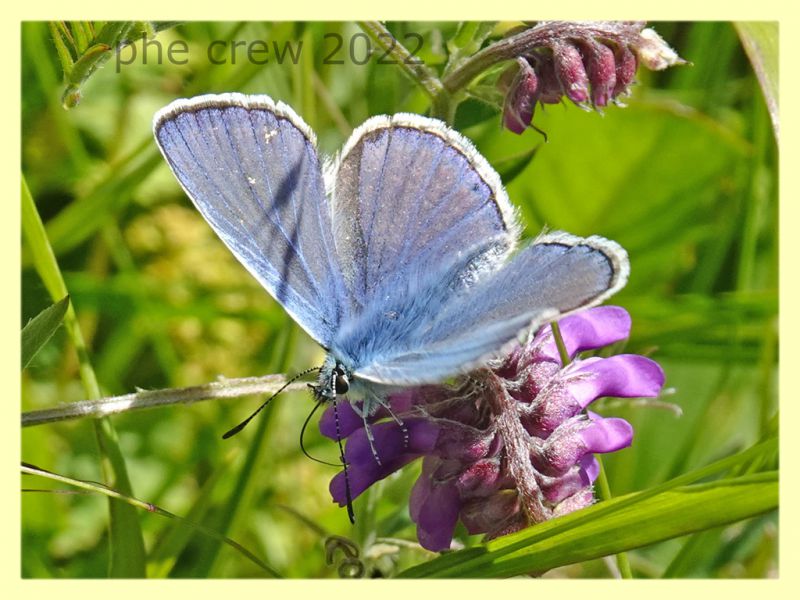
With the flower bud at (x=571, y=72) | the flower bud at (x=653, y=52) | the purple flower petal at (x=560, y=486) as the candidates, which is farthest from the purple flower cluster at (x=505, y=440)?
the flower bud at (x=653, y=52)

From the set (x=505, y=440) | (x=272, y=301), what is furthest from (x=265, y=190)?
(x=272, y=301)

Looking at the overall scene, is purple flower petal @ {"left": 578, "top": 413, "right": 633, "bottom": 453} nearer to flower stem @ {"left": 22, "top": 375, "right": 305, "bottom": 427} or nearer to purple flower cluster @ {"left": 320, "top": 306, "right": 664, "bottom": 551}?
purple flower cluster @ {"left": 320, "top": 306, "right": 664, "bottom": 551}

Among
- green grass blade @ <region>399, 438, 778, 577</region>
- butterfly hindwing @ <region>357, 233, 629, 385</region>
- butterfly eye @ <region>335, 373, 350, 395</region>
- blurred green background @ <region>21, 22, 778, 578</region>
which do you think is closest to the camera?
butterfly hindwing @ <region>357, 233, 629, 385</region>

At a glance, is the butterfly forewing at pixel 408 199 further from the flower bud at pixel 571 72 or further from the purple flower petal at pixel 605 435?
the purple flower petal at pixel 605 435

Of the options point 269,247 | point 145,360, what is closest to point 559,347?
point 269,247

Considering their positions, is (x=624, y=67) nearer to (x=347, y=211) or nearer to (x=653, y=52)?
(x=653, y=52)

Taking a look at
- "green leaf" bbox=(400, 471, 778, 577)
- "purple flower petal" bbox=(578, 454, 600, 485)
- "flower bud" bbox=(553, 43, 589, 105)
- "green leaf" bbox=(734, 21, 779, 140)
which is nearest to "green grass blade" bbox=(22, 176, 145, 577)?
"green leaf" bbox=(400, 471, 778, 577)
